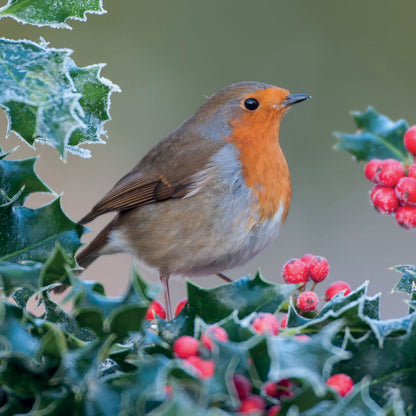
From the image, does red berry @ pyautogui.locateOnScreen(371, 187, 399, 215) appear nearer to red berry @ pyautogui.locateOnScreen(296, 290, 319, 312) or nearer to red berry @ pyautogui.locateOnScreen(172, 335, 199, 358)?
red berry @ pyautogui.locateOnScreen(296, 290, 319, 312)

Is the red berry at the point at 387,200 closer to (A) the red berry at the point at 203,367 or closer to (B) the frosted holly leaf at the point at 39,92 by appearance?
(B) the frosted holly leaf at the point at 39,92

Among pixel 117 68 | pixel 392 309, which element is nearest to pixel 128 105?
pixel 117 68

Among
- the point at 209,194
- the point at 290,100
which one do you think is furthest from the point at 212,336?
the point at 290,100

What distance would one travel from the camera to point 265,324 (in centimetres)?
99

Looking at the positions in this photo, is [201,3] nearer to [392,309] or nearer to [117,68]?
[117,68]

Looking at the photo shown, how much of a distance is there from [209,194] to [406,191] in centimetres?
124

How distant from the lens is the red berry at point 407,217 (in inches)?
69.3

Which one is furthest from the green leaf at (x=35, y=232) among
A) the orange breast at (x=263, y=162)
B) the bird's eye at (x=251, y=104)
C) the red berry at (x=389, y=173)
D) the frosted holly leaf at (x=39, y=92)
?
the bird's eye at (x=251, y=104)

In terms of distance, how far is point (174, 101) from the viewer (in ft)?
19.3

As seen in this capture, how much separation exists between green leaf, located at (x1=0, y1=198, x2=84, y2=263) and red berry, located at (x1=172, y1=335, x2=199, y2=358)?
0.41 m

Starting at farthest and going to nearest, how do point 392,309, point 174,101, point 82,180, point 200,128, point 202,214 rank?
1. point 174,101
2. point 82,180
3. point 392,309
4. point 200,128
5. point 202,214

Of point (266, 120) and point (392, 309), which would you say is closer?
point (266, 120)

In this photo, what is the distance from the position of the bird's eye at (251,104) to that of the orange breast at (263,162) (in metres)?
0.03

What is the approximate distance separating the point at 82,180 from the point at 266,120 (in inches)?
106
